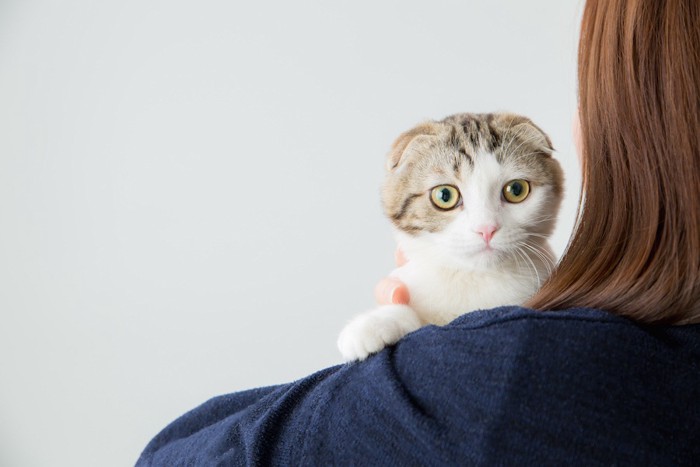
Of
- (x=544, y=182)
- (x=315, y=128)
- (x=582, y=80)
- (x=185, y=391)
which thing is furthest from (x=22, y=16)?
(x=582, y=80)

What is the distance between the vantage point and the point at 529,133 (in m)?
1.27

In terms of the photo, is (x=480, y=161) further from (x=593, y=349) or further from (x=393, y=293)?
(x=593, y=349)

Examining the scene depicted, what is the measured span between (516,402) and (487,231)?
0.52m

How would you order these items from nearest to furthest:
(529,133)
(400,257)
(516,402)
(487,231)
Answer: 1. (516,402)
2. (487,231)
3. (529,133)
4. (400,257)

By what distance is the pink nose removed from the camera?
1.16 meters

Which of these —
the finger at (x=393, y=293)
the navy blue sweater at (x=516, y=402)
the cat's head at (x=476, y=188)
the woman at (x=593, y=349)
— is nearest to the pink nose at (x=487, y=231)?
the cat's head at (x=476, y=188)

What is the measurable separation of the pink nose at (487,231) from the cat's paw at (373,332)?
0.19 m

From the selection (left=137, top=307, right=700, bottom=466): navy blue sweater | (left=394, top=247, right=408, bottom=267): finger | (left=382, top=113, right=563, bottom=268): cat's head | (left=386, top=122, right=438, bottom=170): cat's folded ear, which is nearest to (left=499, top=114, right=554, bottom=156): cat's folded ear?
(left=382, top=113, right=563, bottom=268): cat's head

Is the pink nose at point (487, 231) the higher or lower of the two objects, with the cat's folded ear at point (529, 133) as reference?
lower

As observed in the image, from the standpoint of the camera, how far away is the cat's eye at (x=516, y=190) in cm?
123

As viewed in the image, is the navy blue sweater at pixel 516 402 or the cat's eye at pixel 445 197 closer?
the navy blue sweater at pixel 516 402

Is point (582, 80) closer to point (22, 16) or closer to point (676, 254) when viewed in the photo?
point (676, 254)

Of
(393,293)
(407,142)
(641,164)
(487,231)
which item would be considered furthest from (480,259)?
(641,164)

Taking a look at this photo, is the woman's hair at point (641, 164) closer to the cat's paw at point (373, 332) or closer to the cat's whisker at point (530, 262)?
the cat's paw at point (373, 332)
